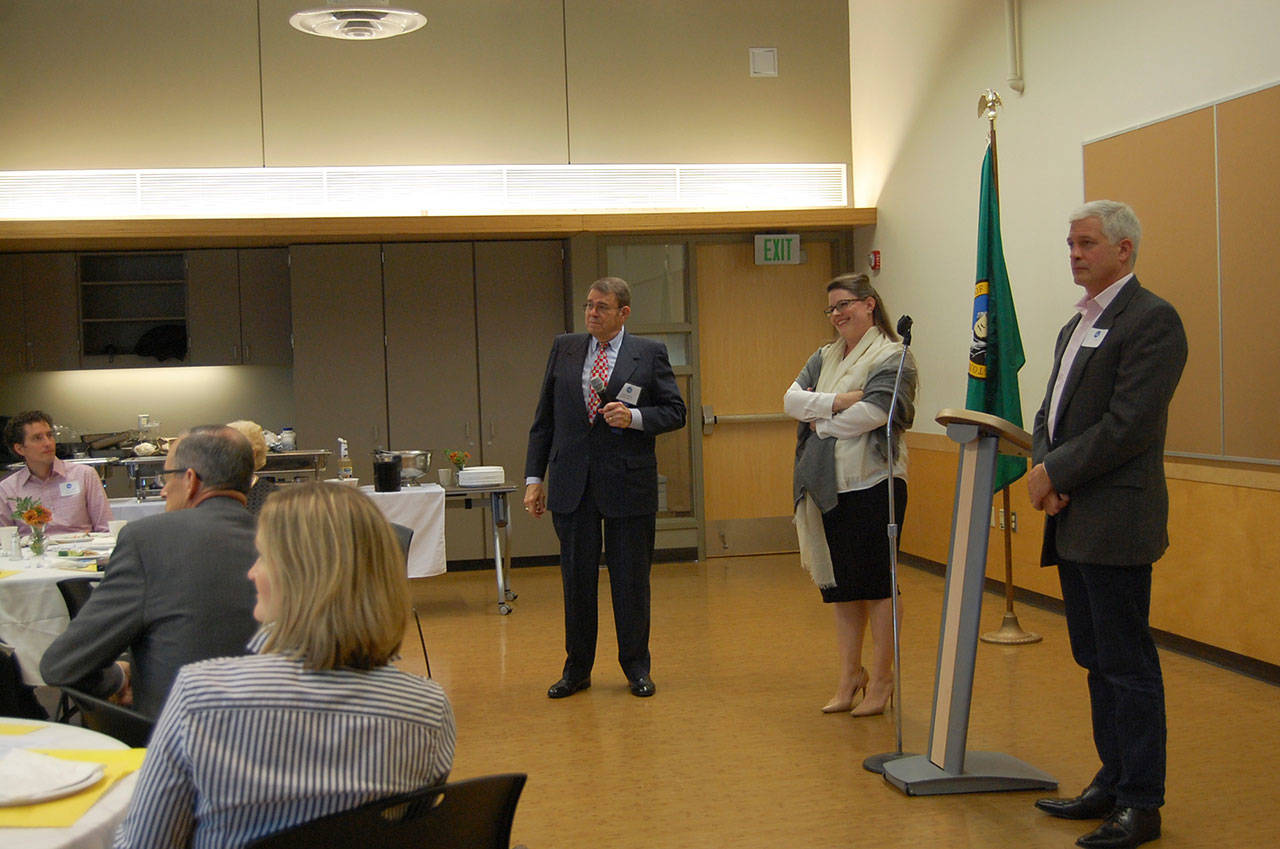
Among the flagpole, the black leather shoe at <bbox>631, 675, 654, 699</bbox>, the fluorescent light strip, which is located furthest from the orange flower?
the fluorescent light strip

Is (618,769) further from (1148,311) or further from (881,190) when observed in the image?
(881,190)

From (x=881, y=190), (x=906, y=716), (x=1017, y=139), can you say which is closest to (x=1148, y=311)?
(x=906, y=716)

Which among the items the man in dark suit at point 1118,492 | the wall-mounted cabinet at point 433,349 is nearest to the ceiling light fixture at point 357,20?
the wall-mounted cabinet at point 433,349

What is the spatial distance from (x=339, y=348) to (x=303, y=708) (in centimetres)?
715

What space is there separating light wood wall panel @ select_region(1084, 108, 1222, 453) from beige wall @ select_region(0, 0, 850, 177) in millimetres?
3787

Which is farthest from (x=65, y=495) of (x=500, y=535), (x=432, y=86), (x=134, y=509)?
(x=432, y=86)

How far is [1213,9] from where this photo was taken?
4.94m

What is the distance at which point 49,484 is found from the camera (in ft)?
17.2

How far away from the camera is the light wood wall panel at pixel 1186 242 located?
4.96 metres

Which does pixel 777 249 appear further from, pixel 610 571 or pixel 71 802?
pixel 71 802

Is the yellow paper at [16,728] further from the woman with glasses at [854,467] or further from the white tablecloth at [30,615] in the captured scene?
the woman with glasses at [854,467]

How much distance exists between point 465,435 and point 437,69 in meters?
2.70

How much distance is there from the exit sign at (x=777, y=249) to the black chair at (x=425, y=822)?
7.19 m

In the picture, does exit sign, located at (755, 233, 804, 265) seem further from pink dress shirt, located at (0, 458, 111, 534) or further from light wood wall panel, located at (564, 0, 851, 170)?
pink dress shirt, located at (0, 458, 111, 534)
